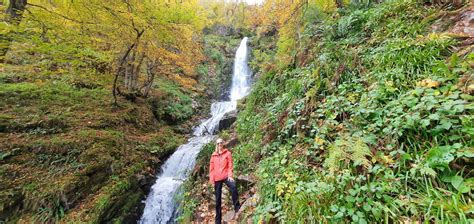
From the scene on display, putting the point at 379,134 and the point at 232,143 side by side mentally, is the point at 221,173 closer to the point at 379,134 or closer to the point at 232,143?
the point at 232,143

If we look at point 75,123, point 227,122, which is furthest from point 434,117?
point 227,122

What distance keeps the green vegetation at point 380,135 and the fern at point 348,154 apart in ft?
0.03

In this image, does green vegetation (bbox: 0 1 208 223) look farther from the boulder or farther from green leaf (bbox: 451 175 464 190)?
green leaf (bbox: 451 175 464 190)

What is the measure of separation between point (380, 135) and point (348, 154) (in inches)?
17.9

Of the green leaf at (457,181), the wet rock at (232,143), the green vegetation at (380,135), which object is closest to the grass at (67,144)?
the wet rock at (232,143)

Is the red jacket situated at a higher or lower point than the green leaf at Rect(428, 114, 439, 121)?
→ lower

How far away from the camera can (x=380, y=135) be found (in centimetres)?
248

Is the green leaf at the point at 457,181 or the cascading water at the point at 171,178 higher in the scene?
the green leaf at the point at 457,181

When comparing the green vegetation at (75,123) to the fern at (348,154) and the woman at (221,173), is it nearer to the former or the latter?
the woman at (221,173)

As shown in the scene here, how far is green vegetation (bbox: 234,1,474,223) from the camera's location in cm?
187

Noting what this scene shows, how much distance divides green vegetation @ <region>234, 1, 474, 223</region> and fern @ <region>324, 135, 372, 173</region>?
0.4 inches

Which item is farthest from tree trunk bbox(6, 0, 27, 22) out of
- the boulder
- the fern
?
the boulder

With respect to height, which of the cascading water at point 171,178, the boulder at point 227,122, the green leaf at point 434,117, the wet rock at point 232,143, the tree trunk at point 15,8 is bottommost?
the cascading water at point 171,178

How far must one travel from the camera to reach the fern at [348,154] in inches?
87.9
